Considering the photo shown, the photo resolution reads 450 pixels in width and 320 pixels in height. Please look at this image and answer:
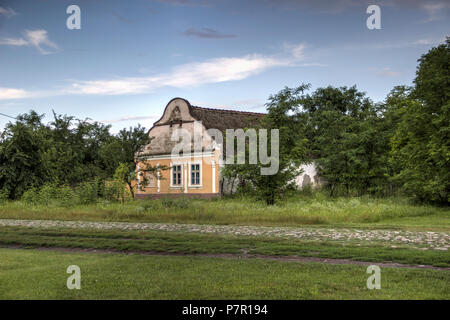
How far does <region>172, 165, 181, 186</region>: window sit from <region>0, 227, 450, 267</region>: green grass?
23345mm

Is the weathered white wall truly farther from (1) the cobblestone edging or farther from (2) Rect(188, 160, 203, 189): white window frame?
(1) the cobblestone edging

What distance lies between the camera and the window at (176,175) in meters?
38.5

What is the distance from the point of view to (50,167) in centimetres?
3031

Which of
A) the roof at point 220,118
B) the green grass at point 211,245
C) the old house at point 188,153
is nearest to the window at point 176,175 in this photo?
the old house at point 188,153

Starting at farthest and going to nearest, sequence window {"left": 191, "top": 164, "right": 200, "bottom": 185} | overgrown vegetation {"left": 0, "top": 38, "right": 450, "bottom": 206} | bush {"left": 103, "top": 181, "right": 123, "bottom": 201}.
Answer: window {"left": 191, "top": 164, "right": 200, "bottom": 185}
bush {"left": 103, "top": 181, "right": 123, "bottom": 201}
overgrown vegetation {"left": 0, "top": 38, "right": 450, "bottom": 206}

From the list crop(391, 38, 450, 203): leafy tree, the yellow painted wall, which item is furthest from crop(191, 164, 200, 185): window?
crop(391, 38, 450, 203): leafy tree

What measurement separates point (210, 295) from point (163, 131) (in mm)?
33573

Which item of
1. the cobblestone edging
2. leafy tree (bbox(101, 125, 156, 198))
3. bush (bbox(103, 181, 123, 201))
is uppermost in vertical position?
leafy tree (bbox(101, 125, 156, 198))

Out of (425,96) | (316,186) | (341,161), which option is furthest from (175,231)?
(316,186)

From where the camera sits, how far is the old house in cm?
3584

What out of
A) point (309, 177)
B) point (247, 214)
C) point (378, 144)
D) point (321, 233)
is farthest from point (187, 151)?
point (321, 233)

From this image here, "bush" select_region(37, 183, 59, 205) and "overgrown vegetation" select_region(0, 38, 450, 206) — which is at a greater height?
"overgrown vegetation" select_region(0, 38, 450, 206)

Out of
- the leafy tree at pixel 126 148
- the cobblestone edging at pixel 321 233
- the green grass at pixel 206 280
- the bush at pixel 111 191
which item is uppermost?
the leafy tree at pixel 126 148

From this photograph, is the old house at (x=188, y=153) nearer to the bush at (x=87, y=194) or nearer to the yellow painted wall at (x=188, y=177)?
the yellow painted wall at (x=188, y=177)
